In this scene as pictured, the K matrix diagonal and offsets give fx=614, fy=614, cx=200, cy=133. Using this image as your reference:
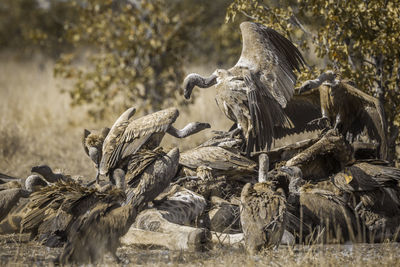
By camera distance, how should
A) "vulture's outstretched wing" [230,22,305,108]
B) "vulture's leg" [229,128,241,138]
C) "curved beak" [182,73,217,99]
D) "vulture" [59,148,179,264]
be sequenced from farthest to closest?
"curved beak" [182,73,217,99] < "vulture's leg" [229,128,241,138] < "vulture's outstretched wing" [230,22,305,108] < "vulture" [59,148,179,264]

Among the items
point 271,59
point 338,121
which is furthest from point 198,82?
point 338,121

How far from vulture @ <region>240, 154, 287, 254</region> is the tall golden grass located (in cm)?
318

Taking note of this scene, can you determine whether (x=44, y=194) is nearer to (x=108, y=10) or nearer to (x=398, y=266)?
(x=398, y=266)

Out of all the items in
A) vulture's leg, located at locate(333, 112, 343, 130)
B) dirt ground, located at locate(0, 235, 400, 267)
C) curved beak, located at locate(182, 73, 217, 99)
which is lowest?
dirt ground, located at locate(0, 235, 400, 267)

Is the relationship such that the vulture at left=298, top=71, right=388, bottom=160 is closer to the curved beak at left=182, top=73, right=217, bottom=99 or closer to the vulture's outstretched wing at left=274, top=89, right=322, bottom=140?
the vulture's outstretched wing at left=274, top=89, right=322, bottom=140

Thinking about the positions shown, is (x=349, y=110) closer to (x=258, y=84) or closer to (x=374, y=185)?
(x=258, y=84)

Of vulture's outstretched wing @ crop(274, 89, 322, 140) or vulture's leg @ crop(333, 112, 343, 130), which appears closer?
vulture's leg @ crop(333, 112, 343, 130)

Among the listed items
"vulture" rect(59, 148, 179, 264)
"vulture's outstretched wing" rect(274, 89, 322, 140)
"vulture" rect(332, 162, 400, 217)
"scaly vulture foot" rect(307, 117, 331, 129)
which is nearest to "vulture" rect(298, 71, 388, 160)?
"scaly vulture foot" rect(307, 117, 331, 129)

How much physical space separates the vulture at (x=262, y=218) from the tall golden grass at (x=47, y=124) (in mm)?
3182

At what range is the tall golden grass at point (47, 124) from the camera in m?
9.41

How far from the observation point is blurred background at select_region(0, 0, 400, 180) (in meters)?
7.54

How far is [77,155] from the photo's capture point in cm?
984

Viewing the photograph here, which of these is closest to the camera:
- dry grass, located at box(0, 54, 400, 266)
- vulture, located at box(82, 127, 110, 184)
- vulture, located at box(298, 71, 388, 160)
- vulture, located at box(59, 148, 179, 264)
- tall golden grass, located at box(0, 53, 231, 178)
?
vulture, located at box(59, 148, 179, 264)

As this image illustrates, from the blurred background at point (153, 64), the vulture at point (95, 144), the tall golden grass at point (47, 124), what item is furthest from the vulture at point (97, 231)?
the blurred background at point (153, 64)
